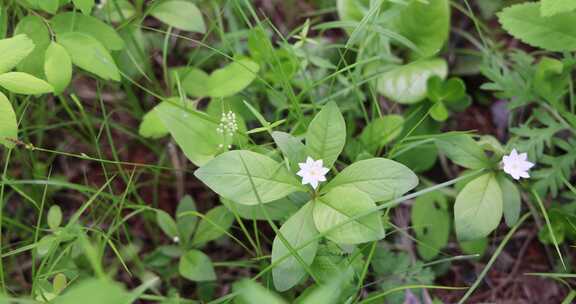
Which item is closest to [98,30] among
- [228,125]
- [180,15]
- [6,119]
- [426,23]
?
[180,15]

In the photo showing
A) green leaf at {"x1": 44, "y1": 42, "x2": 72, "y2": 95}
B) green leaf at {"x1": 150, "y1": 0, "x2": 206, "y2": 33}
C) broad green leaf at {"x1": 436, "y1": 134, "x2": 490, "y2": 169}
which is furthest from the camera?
green leaf at {"x1": 150, "y1": 0, "x2": 206, "y2": 33}

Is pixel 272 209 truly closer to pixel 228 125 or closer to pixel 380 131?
pixel 228 125

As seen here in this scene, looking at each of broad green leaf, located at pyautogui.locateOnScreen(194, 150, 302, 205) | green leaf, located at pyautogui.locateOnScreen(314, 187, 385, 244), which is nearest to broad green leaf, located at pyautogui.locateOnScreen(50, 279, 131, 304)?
broad green leaf, located at pyautogui.locateOnScreen(194, 150, 302, 205)

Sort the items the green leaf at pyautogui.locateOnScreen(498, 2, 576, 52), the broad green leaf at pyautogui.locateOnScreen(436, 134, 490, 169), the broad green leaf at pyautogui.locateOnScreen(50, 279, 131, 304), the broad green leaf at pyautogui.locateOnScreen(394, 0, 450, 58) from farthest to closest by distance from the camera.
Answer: the broad green leaf at pyautogui.locateOnScreen(394, 0, 450, 58) < the green leaf at pyautogui.locateOnScreen(498, 2, 576, 52) < the broad green leaf at pyautogui.locateOnScreen(436, 134, 490, 169) < the broad green leaf at pyautogui.locateOnScreen(50, 279, 131, 304)

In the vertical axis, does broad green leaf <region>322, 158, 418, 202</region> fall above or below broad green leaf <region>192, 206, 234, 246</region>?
above

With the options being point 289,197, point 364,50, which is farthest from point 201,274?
point 364,50

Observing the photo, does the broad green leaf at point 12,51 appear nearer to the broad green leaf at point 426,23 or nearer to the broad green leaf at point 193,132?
the broad green leaf at point 193,132

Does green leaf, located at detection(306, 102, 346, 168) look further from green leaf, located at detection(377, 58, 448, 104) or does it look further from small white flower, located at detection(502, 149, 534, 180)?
green leaf, located at detection(377, 58, 448, 104)
